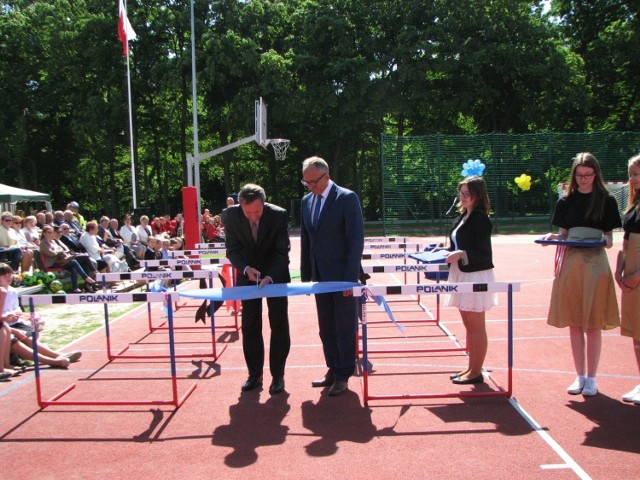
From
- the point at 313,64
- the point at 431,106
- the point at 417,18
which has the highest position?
the point at 417,18

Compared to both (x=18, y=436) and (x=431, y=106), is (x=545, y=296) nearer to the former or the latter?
(x=18, y=436)

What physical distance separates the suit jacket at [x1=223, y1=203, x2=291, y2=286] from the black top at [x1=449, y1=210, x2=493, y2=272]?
63.8 inches

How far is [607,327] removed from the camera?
4.73 meters

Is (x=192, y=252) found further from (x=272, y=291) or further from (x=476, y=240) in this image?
(x=476, y=240)

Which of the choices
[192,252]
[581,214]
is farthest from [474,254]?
[192,252]

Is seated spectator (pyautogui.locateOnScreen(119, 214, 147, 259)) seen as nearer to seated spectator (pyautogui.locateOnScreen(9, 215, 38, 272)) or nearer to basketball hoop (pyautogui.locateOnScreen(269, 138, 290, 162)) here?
seated spectator (pyautogui.locateOnScreen(9, 215, 38, 272))

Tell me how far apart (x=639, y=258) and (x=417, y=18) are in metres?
31.9

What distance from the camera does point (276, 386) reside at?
5.21 m

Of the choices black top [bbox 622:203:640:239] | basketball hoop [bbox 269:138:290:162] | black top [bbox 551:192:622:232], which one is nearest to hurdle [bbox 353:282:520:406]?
black top [bbox 551:192:622:232]

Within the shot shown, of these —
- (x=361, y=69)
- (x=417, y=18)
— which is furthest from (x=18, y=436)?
(x=417, y=18)

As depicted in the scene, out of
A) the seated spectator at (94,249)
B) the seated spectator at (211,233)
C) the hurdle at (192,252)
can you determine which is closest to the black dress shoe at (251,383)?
the hurdle at (192,252)

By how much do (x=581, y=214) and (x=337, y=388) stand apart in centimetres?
258

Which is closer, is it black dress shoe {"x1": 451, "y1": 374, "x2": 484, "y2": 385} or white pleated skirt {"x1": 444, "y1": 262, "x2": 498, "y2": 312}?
white pleated skirt {"x1": 444, "y1": 262, "x2": 498, "y2": 312}

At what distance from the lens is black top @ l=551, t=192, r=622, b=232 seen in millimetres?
4672
